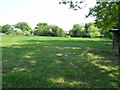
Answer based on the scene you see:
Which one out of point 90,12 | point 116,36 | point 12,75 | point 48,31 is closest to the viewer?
point 12,75

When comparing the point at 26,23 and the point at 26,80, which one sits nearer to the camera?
the point at 26,80

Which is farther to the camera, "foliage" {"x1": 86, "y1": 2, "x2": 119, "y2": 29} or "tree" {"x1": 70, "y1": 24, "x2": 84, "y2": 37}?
"tree" {"x1": 70, "y1": 24, "x2": 84, "y2": 37}

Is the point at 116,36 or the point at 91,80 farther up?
the point at 116,36

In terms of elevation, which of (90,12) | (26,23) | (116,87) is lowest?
(116,87)

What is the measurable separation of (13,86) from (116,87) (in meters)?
3.28

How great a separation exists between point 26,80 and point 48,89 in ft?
3.43

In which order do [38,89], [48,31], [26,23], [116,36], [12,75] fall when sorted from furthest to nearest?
1. [26,23]
2. [48,31]
3. [116,36]
4. [12,75]
5. [38,89]

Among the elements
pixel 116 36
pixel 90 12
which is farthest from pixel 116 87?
pixel 90 12

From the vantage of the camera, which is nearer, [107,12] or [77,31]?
[107,12]

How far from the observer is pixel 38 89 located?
141 inches

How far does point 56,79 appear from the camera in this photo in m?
4.38

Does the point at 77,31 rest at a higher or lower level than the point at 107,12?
higher

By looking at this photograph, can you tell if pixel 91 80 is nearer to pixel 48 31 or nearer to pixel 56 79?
pixel 56 79

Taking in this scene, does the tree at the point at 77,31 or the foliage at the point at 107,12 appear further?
the tree at the point at 77,31
